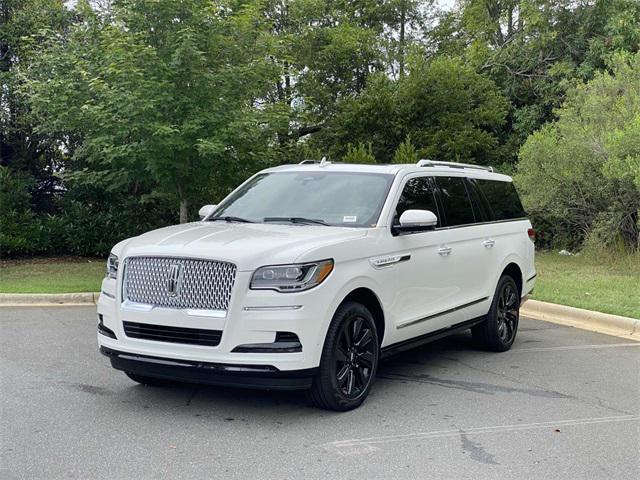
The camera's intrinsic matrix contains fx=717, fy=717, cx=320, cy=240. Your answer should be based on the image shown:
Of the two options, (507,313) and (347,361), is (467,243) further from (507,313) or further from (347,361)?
(347,361)

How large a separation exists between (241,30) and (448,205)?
7.95m

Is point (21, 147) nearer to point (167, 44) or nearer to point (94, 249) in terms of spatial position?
point (94, 249)

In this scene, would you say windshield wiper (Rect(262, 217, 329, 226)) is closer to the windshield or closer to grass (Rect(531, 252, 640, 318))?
the windshield

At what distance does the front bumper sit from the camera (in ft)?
16.3

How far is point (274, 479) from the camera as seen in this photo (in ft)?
13.6

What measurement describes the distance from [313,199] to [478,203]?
217 centimetres

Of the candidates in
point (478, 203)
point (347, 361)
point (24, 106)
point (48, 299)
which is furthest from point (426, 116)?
point (347, 361)

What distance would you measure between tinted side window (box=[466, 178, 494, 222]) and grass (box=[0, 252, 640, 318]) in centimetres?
279

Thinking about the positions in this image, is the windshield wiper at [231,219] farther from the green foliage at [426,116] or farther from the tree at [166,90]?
the green foliage at [426,116]

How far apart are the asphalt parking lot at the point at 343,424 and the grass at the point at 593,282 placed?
2.84 meters

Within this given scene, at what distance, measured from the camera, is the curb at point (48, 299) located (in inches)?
419

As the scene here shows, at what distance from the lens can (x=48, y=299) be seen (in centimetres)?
1073

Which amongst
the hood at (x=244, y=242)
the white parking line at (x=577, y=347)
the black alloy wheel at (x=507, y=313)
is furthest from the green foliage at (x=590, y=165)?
the hood at (x=244, y=242)

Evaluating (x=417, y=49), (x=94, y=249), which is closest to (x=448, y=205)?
(x=94, y=249)
